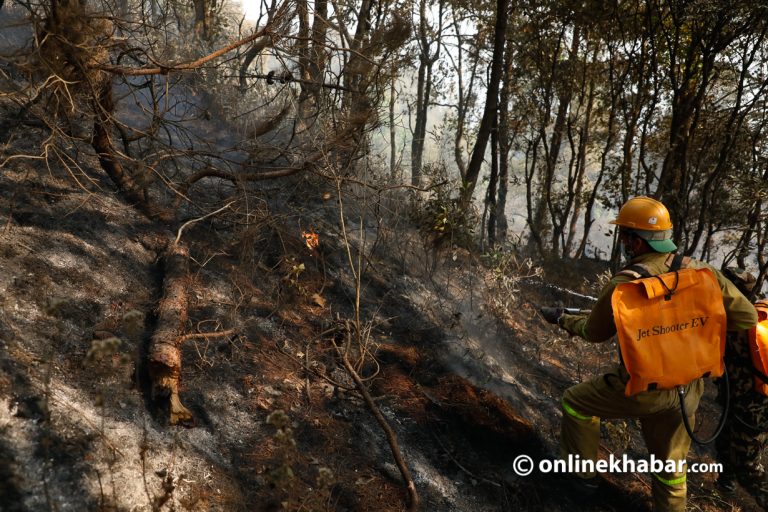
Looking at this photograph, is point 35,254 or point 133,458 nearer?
point 133,458

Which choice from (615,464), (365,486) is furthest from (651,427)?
(365,486)

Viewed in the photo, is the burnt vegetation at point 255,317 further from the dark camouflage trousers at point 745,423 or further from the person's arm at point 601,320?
the person's arm at point 601,320

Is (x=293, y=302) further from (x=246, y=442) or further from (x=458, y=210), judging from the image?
(x=458, y=210)

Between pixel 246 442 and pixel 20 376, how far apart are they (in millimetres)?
1292

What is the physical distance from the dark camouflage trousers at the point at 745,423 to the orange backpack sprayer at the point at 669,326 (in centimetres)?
115

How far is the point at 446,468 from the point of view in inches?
146

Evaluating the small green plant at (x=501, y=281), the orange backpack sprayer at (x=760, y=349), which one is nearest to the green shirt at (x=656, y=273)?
the orange backpack sprayer at (x=760, y=349)

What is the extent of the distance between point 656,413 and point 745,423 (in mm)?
1355

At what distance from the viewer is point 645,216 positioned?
342 centimetres

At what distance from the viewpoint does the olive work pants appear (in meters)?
3.31

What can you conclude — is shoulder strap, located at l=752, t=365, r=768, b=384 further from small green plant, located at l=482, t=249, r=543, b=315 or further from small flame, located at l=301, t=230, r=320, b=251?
small flame, located at l=301, t=230, r=320, b=251

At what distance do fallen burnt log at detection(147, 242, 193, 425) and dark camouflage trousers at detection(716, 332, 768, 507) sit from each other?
415 centimetres

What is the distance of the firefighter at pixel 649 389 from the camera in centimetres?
328

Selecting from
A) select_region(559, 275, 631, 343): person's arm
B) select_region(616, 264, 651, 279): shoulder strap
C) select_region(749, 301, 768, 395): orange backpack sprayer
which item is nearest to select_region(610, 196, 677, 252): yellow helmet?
select_region(616, 264, 651, 279): shoulder strap
